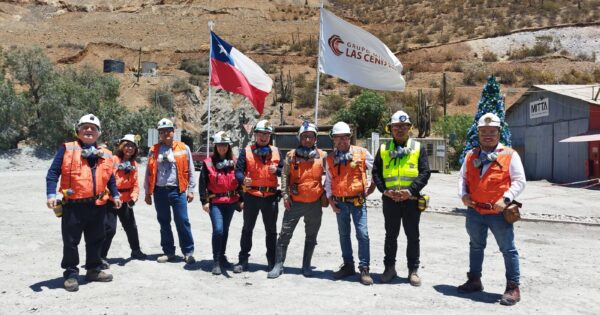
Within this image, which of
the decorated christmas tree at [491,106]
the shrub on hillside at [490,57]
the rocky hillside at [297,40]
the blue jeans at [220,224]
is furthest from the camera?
the shrub on hillside at [490,57]

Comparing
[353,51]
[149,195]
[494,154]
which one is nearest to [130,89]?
[353,51]

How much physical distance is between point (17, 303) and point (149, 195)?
8.12ft

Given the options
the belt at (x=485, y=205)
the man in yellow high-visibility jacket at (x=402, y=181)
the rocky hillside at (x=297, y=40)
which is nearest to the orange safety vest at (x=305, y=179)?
the man in yellow high-visibility jacket at (x=402, y=181)

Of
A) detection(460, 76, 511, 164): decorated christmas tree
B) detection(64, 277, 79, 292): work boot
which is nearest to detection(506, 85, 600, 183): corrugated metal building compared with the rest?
detection(460, 76, 511, 164): decorated christmas tree

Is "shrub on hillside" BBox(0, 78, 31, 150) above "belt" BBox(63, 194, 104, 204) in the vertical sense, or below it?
above

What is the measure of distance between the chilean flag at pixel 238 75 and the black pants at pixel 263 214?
14.4 feet

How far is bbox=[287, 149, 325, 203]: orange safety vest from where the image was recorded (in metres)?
6.88

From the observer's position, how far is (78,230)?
20.7ft

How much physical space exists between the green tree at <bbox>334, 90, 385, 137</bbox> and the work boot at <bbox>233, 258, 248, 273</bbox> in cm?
3283

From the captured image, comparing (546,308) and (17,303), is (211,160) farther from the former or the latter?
(546,308)

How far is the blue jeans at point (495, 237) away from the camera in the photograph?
579 cm

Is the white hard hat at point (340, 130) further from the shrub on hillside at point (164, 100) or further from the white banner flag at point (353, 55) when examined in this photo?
the shrub on hillside at point (164, 100)

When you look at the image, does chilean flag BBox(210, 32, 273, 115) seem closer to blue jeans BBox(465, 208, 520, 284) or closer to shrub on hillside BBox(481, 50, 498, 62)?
blue jeans BBox(465, 208, 520, 284)

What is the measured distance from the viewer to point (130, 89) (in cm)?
4931
